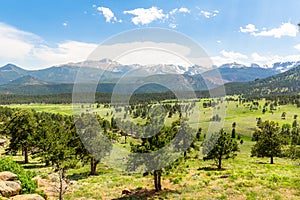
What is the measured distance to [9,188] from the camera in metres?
26.0

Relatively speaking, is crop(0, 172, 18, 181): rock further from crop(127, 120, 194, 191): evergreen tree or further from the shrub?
crop(127, 120, 194, 191): evergreen tree

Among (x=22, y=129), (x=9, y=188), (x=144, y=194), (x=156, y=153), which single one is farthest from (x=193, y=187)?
(x=22, y=129)

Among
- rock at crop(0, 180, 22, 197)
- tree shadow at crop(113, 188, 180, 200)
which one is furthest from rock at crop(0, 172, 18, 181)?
tree shadow at crop(113, 188, 180, 200)

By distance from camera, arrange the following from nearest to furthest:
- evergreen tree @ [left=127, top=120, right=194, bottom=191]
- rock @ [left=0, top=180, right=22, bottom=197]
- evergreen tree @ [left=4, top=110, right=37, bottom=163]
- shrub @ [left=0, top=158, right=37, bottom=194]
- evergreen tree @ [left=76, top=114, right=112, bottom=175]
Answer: rock @ [left=0, top=180, right=22, bottom=197] < shrub @ [left=0, top=158, right=37, bottom=194] < evergreen tree @ [left=127, top=120, right=194, bottom=191] < evergreen tree @ [left=76, top=114, right=112, bottom=175] < evergreen tree @ [left=4, top=110, right=37, bottom=163]

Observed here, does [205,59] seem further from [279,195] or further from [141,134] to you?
[279,195]

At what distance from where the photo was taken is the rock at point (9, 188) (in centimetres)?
2498

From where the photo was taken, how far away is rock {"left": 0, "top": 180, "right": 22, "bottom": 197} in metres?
25.0

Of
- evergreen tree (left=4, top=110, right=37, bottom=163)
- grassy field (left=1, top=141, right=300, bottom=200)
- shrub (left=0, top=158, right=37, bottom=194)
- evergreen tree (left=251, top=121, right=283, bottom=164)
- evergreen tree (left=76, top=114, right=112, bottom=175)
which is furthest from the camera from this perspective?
evergreen tree (left=251, top=121, right=283, bottom=164)

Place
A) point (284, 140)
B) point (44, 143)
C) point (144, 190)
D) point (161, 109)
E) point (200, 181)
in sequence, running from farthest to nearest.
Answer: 1. point (284, 140)
2. point (44, 143)
3. point (200, 181)
4. point (144, 190)
5. point (161, 109)

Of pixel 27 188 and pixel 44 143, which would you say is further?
pixel 44 143

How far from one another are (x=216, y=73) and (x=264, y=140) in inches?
2195

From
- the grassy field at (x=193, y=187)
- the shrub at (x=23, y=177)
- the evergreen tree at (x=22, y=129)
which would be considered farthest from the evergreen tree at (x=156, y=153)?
the evergreen tree at (x=22, y=129)

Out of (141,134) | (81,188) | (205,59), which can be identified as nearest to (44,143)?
(81,188)

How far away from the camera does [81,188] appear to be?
120 ft
